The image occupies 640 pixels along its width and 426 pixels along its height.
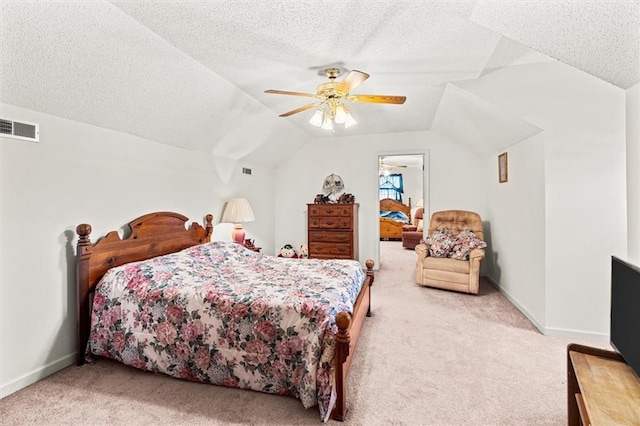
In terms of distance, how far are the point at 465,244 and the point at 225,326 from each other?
3.56 meters

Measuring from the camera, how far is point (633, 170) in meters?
1.44

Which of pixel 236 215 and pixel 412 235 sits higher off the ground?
pixel 236 215

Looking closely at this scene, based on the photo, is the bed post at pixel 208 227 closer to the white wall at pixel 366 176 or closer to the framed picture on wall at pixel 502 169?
the white wall at pixel 366 176

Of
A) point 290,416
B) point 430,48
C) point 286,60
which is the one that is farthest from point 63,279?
point 430,48

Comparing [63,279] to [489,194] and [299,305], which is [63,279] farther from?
[489,194]

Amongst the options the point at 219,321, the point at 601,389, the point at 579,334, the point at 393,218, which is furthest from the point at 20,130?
the point at 393,218

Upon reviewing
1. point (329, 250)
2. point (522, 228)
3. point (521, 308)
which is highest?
point (522, 228)

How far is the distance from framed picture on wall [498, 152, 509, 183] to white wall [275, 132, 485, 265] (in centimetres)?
84

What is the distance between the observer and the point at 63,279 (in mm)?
2422

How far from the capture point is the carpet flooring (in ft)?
6.10

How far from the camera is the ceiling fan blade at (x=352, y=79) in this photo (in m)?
2.24

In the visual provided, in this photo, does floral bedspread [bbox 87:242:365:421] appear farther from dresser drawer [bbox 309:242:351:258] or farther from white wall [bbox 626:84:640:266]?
dresser drawer [bbox 309:242:351:258]

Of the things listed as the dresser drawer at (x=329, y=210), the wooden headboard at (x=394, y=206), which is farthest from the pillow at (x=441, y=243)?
the wooden headboard at (x=394, y=206)

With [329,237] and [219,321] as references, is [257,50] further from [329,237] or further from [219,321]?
[329,237]
